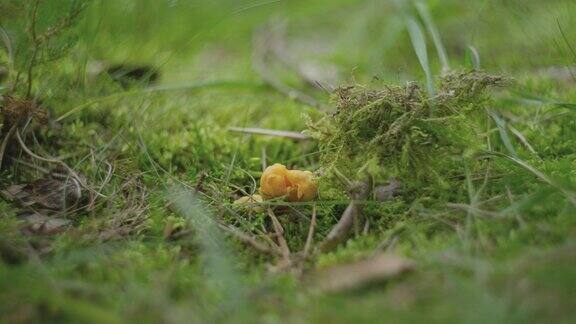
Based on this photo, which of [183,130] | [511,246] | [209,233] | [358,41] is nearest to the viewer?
[511,246]

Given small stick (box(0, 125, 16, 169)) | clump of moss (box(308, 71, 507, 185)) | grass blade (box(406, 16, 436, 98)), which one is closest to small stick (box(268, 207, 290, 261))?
clump of moss (box(308, 71, 507, 185))

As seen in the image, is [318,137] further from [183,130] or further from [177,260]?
[183,130]

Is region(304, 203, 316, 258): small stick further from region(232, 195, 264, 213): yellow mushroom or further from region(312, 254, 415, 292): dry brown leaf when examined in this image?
region(312, 254, 415, 292): dry brown leaf

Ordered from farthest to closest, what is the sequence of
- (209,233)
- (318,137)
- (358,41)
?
1. (358,41)
2. (318,137)
3. (209,233)

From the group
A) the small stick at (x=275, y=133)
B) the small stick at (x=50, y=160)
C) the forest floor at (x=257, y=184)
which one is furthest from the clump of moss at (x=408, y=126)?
the small stick at (x=50, y=160)

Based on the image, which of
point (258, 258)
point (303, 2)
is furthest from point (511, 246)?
point (303, 2)

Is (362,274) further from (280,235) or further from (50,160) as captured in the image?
(50,160)
